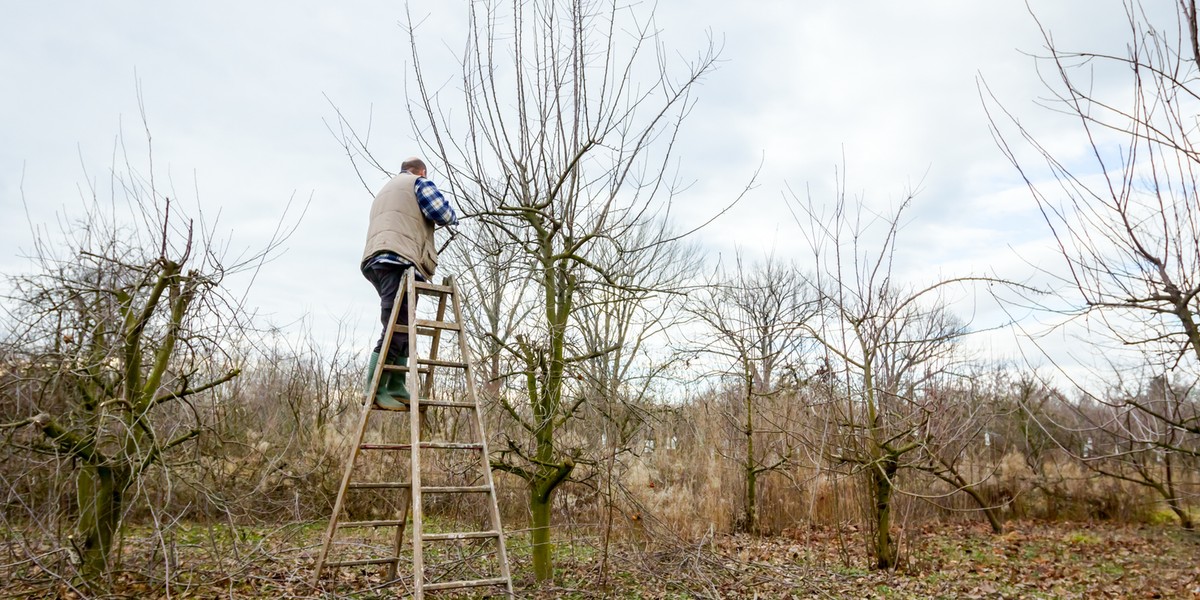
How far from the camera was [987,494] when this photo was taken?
43.0ft

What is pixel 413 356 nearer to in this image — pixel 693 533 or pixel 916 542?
pixel 693 533

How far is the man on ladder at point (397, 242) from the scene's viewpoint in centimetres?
506

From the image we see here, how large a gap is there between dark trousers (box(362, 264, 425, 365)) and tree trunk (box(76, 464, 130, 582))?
2.01 metres

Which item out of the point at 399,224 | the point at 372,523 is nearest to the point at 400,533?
the point at 372,523

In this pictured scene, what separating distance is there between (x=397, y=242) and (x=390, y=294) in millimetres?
344

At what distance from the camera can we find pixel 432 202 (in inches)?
201

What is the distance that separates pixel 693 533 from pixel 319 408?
6.15 m

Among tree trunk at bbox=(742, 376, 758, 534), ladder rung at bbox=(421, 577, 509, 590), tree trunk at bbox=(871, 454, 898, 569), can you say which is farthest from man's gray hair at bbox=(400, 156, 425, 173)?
→ tree trunk at bbox=(742, 376, 758, 534)

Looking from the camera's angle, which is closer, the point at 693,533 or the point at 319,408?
the point at 693,533

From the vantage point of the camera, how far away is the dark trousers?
16.8 feet

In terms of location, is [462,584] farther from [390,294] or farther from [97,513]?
[97,513]

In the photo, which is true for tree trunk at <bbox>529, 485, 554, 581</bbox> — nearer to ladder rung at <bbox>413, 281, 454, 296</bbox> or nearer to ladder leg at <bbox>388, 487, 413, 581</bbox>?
ladder leg at <bbox>388, 487, 413, 581</bbox>

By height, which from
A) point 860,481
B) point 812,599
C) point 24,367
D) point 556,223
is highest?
point 556,223

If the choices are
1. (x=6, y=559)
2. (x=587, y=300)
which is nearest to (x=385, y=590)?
(x=587, y=300)
